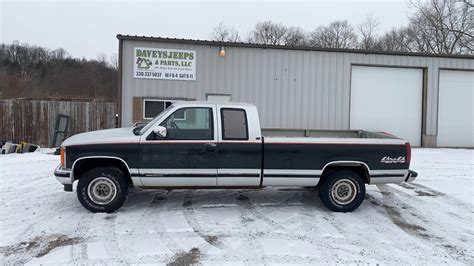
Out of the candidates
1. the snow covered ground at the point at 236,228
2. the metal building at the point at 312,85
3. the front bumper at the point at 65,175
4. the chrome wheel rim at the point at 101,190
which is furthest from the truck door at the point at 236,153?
the metal building at the point at 312,85

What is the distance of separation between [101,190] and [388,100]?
13.6 meters

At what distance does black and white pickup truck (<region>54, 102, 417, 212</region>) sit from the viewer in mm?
5828

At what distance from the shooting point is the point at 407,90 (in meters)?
16.3

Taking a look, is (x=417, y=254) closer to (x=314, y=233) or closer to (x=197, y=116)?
(x=314, y=233)

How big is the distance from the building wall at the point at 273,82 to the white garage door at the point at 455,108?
293 centimetres

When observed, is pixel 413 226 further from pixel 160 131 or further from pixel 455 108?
pixel 455 108

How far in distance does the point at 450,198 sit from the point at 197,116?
534 centimetres

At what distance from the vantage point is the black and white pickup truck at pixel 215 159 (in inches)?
229

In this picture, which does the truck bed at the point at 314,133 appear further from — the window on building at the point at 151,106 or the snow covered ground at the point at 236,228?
the window on building at the point at 151,106

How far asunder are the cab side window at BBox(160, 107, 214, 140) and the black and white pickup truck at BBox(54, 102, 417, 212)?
0.05 feet

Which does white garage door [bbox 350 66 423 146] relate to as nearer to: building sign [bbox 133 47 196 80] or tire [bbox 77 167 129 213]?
building sign [bbox 133 47 196 80]

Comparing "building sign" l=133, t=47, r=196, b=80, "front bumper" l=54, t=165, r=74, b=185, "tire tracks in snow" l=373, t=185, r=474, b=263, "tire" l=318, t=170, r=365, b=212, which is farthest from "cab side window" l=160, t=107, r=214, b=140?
"building sign" l=133, t=47, r=196, b=80

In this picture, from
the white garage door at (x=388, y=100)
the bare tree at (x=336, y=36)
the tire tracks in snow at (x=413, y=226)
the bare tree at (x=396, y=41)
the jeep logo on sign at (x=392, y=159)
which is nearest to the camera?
the tire tracks in snow at (x=413, y=226)

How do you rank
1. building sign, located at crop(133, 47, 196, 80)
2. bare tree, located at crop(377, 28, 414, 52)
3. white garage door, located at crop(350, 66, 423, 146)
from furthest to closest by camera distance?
bare tree, located at crop(377, 28, 414, 52)
white garage door, located at crop(350, 66, 423, 146)
building sign, located at crop(133, 47, 196, 80)
